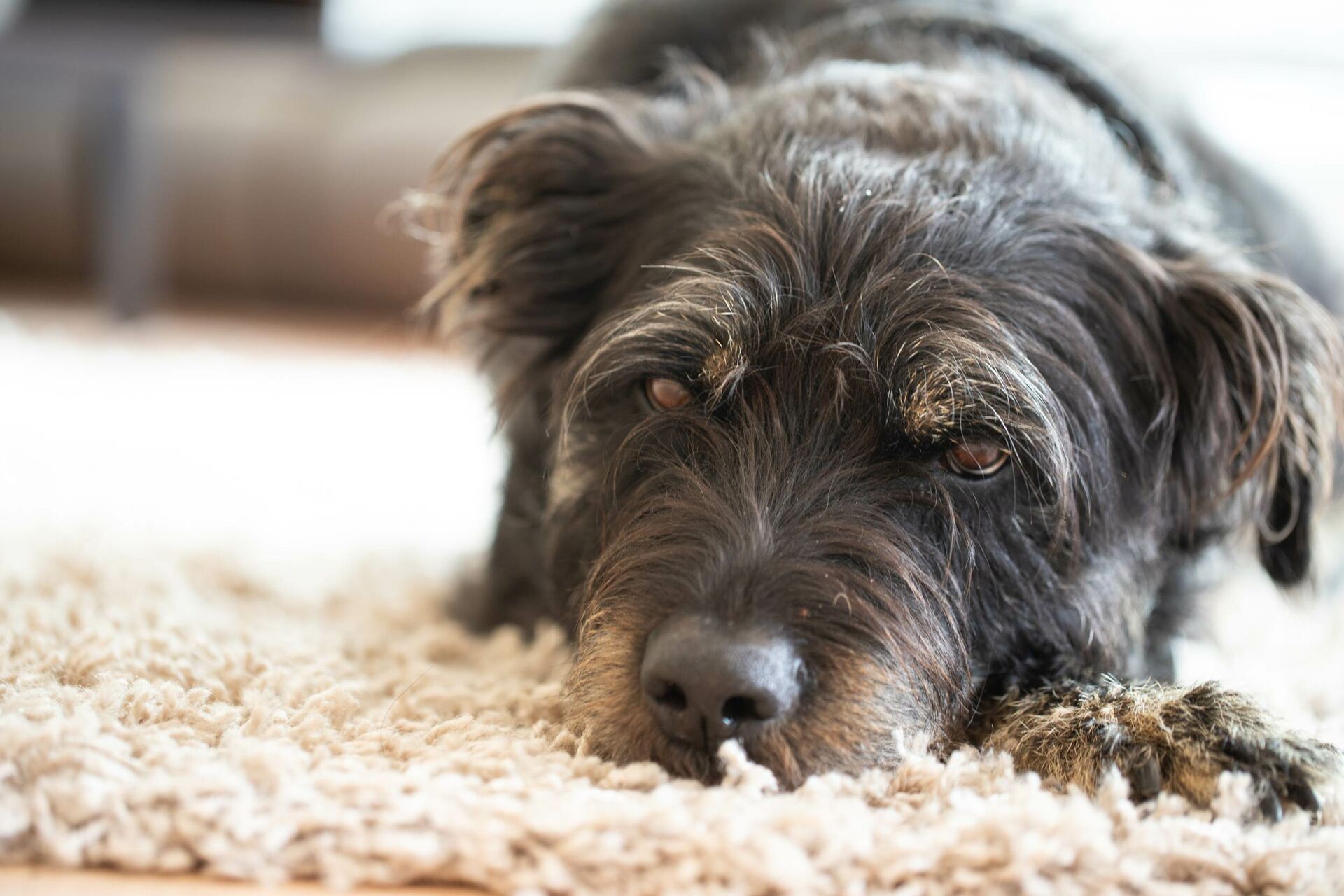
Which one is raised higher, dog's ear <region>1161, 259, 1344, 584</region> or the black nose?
dog's ear <region>1161, 259, 1344, 584</region>

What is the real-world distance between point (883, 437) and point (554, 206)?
0.99 m

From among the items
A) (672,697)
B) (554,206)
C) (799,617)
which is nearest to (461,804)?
(672,697)

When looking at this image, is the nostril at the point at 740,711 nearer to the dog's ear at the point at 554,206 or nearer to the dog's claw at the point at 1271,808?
the dog's claw at the point at 1271,808

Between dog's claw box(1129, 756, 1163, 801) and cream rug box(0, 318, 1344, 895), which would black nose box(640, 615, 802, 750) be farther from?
dog's claw box(1129, 756, 1163, 801)

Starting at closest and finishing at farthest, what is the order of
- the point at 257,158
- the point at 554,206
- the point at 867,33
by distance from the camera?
the point at 554,206, the point at 867,33, the point at 257,158

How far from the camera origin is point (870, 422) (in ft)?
6.28

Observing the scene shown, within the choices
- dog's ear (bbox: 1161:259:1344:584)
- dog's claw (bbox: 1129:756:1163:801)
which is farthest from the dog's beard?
dog's ear (bbox: 1161:259:1344:584)

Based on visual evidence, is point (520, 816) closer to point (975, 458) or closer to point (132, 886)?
point (132, 886)

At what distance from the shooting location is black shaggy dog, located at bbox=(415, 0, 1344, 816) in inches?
66.9

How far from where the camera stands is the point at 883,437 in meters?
1.91

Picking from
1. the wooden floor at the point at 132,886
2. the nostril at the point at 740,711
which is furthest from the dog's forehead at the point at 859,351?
the wooden floor at the point at 132,886

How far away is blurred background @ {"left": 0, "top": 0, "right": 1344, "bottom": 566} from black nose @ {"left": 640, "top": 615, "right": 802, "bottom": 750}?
1715mm

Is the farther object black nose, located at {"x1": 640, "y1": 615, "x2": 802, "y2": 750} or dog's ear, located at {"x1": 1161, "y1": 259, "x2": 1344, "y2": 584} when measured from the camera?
dog's ear, located at {"x1": 1161, "y1": 259, "x2": 1344, "y2": 584}

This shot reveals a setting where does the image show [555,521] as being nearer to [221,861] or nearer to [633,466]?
[633,466]
